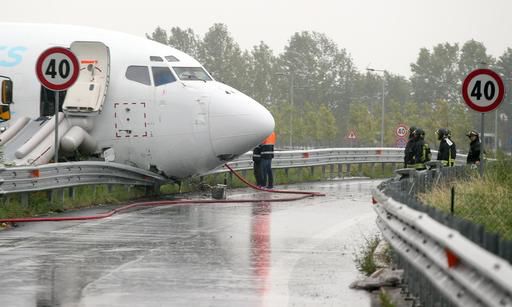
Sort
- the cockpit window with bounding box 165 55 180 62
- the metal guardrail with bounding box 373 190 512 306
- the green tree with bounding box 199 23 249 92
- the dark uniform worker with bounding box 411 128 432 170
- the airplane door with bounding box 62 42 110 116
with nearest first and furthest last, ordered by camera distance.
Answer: the metal guardrail with bounding box 373 190 512 306, the airplane door with bounding box 62 42 110 116, the cockpit window with bounding box 165 55 180 62, the dark uniform worker with bounding box 411 128 432 170, the green tree with bounding box 199 23 249 92

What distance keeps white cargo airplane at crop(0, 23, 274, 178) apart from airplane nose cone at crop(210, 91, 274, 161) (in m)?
0.02

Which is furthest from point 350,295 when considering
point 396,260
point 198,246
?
point 198,246

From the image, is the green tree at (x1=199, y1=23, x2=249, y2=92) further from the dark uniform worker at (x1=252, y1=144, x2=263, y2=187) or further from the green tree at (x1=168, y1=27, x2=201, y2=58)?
the dark uniform worker at (x1=252, y1=144, x2=263, y2=187)

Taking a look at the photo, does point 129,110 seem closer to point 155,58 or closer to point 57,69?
point 155,58

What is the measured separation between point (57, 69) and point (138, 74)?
273 centimetres

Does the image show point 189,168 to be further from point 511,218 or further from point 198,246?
point 511,218

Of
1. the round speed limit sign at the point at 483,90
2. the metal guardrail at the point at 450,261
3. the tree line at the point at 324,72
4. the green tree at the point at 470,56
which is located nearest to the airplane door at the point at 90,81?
the round speed limit sign at the point at 483,90

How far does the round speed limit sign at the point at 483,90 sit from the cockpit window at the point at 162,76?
21.4 ft

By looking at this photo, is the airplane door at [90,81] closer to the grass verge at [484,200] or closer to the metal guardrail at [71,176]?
the metal guardrail at [71,176]

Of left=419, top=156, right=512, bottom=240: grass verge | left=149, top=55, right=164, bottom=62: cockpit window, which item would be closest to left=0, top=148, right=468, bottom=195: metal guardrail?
left=149, top=55, right=164, bottom=62: cockpit window

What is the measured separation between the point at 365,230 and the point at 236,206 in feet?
17.2

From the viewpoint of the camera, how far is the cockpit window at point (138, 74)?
79.0 feet

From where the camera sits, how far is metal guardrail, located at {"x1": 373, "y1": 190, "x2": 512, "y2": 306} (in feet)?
21.2

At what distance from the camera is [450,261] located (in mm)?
7895
